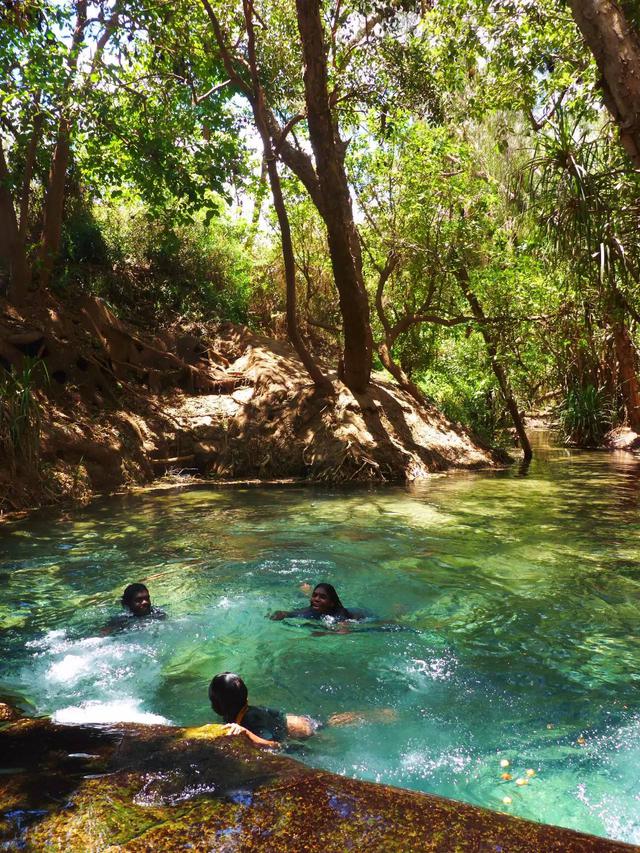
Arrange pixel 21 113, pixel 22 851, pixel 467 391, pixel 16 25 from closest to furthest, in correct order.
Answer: pixel 22 851 → pixel 16 25 → pixel 21 113 → pixel 467 391

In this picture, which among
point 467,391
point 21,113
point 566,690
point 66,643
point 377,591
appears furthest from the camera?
point 467,391

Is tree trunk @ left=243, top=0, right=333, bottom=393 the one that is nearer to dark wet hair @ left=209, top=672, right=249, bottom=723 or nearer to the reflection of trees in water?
the reflection of trees in water

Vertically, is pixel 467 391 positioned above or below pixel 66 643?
above

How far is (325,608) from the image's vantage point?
606 cm

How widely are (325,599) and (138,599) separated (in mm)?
1673

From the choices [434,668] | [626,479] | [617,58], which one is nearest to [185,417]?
[626,479]

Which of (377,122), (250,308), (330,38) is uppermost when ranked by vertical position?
(330,38)

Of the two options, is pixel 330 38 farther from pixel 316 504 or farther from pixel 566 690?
pixel 566 690

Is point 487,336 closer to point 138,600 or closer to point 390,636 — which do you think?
point 390,636

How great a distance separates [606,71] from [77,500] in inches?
376

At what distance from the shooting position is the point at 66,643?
567 cm

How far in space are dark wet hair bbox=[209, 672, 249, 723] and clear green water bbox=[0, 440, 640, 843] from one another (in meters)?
0.27

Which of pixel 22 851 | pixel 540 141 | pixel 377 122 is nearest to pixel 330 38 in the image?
pixel 377 122

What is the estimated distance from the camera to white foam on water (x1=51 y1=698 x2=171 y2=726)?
14.2 ft
